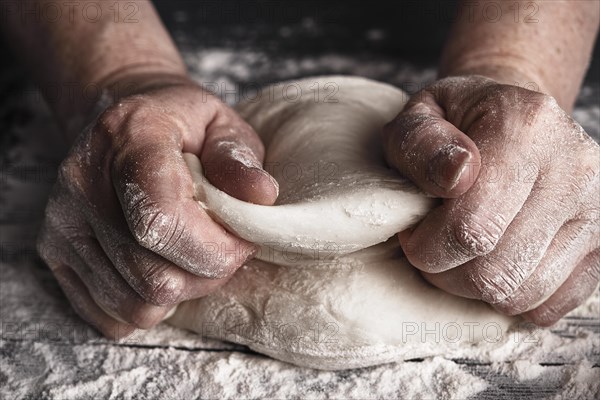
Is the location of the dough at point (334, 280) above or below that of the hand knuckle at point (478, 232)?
below

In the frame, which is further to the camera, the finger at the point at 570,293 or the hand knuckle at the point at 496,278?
the finger at the point at 570,293

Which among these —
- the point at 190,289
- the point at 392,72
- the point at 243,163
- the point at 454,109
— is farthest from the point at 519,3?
the point at 190,289

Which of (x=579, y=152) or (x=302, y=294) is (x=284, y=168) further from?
(x=579, y=152)

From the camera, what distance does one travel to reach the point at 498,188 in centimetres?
125

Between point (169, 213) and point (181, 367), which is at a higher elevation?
point (169, 213)

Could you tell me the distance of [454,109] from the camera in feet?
4.61

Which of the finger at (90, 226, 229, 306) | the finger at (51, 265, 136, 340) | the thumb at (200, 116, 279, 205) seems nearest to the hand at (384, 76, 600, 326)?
the thumb at (200, 116, 279, 205)

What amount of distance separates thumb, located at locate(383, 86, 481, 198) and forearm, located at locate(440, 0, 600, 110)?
0.37m

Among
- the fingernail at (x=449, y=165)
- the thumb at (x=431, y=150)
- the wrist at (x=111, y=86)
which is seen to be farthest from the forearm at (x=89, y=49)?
the fingernail at (x=449, y=165)

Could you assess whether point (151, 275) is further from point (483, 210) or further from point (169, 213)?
point (483, 210)

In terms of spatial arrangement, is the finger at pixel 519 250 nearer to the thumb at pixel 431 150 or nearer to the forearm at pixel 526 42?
the thumb at pixel 431 150

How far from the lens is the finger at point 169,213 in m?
1.28

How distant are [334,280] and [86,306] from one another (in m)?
0.55

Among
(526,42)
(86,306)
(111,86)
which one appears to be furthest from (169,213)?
(526,42)
